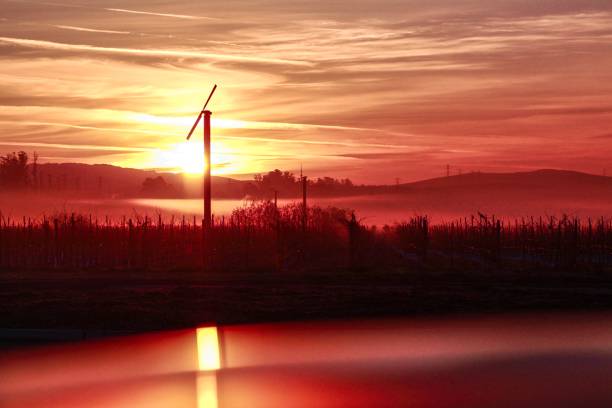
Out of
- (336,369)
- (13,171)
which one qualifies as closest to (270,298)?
(336,369)

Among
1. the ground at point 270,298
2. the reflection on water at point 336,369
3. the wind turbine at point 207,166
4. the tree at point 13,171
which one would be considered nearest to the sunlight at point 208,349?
the reflection on water at point 336,369

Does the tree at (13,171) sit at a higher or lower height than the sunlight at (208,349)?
higher

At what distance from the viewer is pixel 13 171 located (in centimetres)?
15638

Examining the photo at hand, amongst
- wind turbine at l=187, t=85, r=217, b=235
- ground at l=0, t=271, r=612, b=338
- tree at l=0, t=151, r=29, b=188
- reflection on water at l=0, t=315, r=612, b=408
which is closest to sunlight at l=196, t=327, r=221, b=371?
reflection on water at l=0, t=315, r=612, b=408

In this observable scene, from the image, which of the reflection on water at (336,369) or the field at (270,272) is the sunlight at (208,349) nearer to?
the reflection on water at (336,369)

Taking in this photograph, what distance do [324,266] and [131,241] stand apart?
8.32 metres

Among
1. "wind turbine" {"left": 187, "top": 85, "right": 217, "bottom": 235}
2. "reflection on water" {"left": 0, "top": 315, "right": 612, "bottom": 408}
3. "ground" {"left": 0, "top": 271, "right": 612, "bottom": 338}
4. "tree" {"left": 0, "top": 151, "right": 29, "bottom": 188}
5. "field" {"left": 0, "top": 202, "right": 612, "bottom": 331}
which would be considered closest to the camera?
"reflection on water" {"left": 0, "top": 315, "right": 612, "bottom": 408}

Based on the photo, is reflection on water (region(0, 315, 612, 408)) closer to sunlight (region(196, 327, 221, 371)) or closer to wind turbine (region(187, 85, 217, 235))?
sunlight (region(196, 327, 221, 371))

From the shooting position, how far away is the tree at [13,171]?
509 ft

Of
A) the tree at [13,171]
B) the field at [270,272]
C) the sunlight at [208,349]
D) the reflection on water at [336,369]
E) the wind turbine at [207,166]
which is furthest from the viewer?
the tree at [13,171]

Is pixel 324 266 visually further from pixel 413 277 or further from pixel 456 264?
pixel 413 277

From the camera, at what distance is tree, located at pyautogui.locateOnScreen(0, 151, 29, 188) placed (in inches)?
6112

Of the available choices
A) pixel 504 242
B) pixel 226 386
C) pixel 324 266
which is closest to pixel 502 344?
pixel 226 386

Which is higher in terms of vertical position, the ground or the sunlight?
the ground
